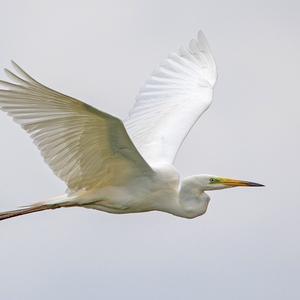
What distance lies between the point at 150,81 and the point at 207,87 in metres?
0.77

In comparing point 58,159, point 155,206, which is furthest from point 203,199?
point 58,159

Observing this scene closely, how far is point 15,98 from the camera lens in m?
13.0

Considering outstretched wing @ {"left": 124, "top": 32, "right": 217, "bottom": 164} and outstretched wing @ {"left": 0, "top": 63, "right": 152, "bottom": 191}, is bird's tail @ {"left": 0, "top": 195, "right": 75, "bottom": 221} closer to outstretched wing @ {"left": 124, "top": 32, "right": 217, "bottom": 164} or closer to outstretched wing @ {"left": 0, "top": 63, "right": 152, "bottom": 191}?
outstretched wing @ {"left": 0, "top": 63, "right": 152, "bottom": 191}

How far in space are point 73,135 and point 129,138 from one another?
1.94 feet

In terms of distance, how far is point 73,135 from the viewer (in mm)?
13578

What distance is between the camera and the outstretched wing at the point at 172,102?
16.0 metres

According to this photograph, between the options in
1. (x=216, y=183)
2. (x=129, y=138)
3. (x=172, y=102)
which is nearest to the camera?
Result: (x=129, y=138)

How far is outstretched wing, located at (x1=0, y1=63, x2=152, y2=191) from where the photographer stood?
12.9 meters

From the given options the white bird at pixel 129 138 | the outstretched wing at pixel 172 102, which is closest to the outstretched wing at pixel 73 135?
the white bird at pixel 129 138

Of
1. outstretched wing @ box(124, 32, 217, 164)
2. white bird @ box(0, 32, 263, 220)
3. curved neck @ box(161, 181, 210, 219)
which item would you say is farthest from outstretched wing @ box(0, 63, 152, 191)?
outstretched wing @ box(124, 32, 217, 164)

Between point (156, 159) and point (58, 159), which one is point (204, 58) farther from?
point (58, 159)

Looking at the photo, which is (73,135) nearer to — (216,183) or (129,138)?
(129,138)

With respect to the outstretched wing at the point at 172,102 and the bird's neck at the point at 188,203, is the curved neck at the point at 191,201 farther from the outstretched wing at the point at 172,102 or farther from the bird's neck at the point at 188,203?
the outstretched wing at the point at 172,102

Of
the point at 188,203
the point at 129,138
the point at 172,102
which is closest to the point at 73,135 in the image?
Answer: the point at 129,138
